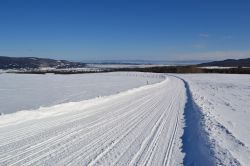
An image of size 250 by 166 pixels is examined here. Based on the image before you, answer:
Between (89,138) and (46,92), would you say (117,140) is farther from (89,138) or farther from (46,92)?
(46,92)

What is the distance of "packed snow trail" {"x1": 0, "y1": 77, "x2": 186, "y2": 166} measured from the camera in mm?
6822

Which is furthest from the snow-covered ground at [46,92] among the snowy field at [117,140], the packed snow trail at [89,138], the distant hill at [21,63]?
the distant hill at [21,63]

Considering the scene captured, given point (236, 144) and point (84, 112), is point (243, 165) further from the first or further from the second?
point (84, 112)

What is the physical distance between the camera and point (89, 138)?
8.93 metres

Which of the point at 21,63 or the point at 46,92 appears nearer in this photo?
the point at 46,92

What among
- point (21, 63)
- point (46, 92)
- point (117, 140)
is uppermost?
point (117, 140)

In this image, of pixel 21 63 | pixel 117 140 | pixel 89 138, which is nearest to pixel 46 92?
pixel 89 138

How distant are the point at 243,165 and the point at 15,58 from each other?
186m

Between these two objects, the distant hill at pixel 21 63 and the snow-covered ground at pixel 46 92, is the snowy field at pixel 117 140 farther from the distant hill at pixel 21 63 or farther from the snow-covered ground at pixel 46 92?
the distant hill at pixel 21 63

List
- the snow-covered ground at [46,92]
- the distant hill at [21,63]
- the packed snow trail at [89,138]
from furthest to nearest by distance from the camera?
the distant hill at [21,63]
the snow-covered ground at [46,92]
the packed snow trail at [89,138]

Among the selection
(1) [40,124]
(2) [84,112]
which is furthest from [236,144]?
(2) [84,112]

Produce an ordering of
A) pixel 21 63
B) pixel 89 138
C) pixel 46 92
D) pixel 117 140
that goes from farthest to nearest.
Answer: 1. pixel 21 63
2. pixel 46 92
3. pixel 89 138
4. pixel 117 140

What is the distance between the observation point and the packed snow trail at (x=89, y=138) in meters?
6.82

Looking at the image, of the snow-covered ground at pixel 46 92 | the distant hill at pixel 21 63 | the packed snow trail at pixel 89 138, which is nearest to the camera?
the packed snow trail at pixel 89 138
